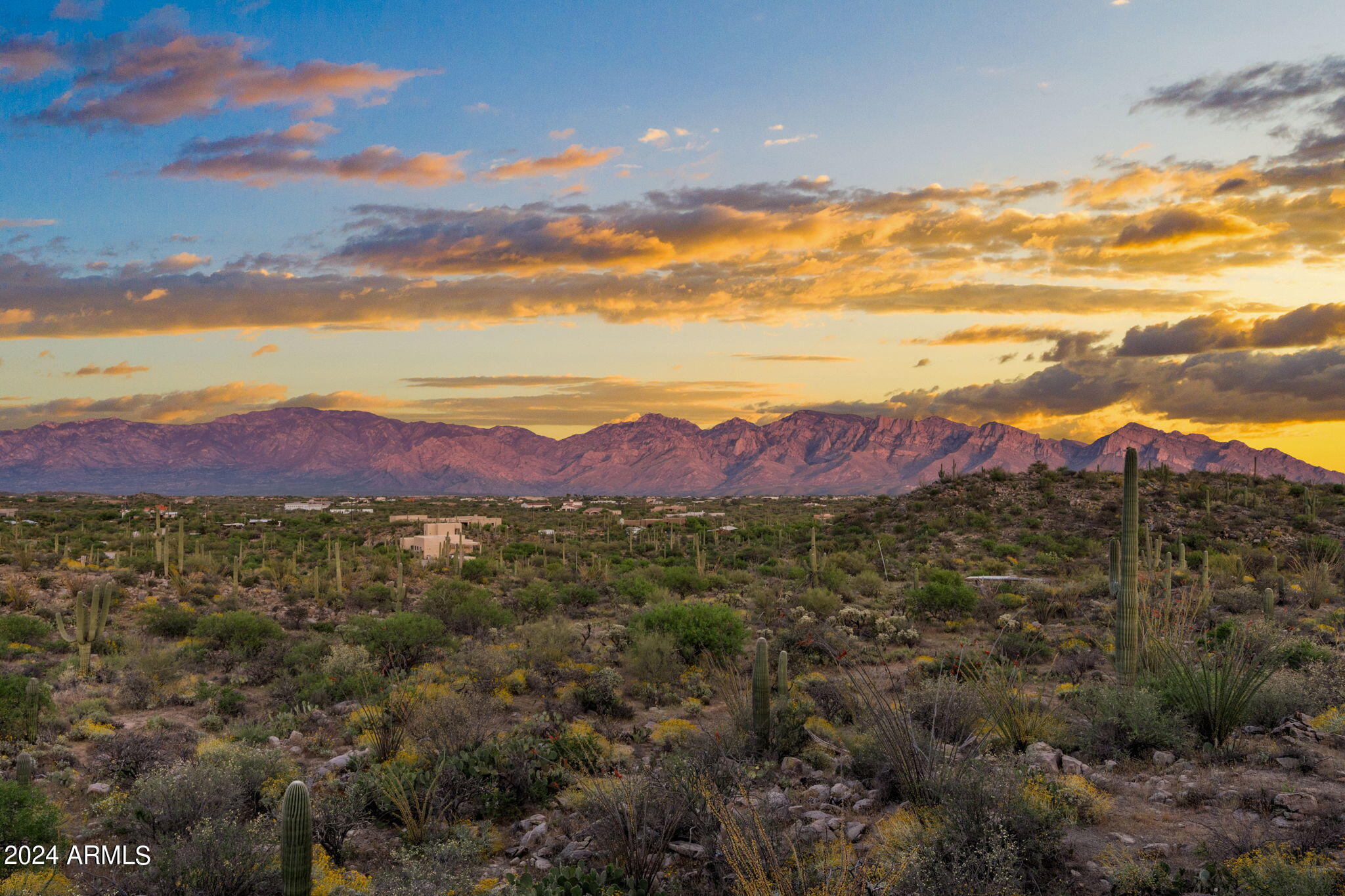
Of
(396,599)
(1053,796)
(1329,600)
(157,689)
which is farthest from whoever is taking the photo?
(396,599)

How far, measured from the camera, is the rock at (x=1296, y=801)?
25.7 ft

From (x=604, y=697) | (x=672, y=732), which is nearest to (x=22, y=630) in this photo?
(x=604, y=697)

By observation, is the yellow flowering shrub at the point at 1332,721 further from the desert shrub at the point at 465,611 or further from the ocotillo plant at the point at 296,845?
the desert shrub at the point at 465,611

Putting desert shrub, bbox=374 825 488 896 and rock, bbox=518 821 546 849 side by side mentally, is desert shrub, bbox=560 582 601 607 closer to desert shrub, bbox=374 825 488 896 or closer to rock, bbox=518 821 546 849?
rock, bbox=518 821 546 849

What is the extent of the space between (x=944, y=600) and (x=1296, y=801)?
48.3ft

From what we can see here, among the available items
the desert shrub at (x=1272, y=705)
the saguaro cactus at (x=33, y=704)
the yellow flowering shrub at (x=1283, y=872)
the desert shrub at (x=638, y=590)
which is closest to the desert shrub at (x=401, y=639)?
the saguaro cactus at (x=33, y=704)

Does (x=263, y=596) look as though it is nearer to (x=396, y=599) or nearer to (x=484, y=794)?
(x=396, y=599)

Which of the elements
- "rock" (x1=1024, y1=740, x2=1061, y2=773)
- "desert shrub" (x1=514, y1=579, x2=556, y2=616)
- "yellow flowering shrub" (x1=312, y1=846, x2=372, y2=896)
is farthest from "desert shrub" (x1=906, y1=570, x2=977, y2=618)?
"yellow flowering shrub" (x1=312, y1=846, x2=372, y2=896)

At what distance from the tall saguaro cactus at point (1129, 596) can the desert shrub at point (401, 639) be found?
13.7 metres

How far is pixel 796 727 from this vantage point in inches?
456

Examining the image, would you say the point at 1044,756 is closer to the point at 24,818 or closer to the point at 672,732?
the point at 672,732

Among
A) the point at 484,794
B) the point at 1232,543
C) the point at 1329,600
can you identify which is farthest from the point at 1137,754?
the point at 1232,543

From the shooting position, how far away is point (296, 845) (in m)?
6.70

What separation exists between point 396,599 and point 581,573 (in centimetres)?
864
